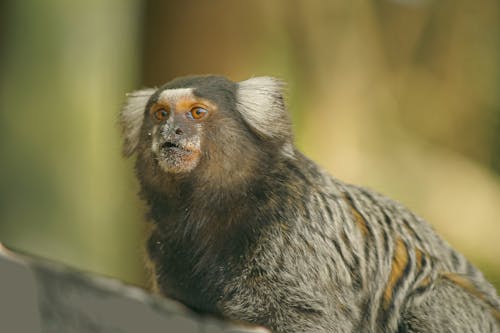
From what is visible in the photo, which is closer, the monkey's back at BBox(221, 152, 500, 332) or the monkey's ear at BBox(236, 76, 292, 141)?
the monkey's back at BBox(221, 152, 500, 332)

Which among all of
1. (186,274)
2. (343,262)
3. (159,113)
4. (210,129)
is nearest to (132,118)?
(159,113)

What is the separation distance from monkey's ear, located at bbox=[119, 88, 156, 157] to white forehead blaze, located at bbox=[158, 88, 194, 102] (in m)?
0.25

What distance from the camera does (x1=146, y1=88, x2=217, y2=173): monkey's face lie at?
257 cm

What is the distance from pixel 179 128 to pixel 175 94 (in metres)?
0.12

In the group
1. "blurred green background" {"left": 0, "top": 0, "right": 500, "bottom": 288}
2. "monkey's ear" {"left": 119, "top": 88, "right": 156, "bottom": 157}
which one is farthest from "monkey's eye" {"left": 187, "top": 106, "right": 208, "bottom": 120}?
"blurred green background" {"left": 0, "top": 0, "right": 500, "bottom": 288}

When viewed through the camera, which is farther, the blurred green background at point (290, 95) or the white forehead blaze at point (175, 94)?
the blurred green background at point (290, 95)

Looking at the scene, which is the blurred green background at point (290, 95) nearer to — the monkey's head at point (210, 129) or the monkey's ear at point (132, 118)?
the monkey's ear at point (132, 118)

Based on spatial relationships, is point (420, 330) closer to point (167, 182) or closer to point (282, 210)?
point (282, 210)

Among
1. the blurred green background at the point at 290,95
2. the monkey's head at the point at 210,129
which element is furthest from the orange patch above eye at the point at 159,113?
the blurred green background at the point at 290,95

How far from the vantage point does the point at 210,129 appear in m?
2.67

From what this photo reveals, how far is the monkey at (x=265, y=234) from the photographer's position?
8.57ft

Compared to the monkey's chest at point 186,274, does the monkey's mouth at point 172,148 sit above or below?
above

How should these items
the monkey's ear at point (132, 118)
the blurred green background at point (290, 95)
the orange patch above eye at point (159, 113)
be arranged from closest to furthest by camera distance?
1. the orange patch above eye at point (159, 113)
2. the monkey's ear at point (132, 118)
3. the blurred green background at point (290, 95)

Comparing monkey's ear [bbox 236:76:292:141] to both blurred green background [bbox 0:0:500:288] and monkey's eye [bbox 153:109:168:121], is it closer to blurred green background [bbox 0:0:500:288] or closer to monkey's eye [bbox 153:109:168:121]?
monkey's eye [bbox 153:109:168:121]
